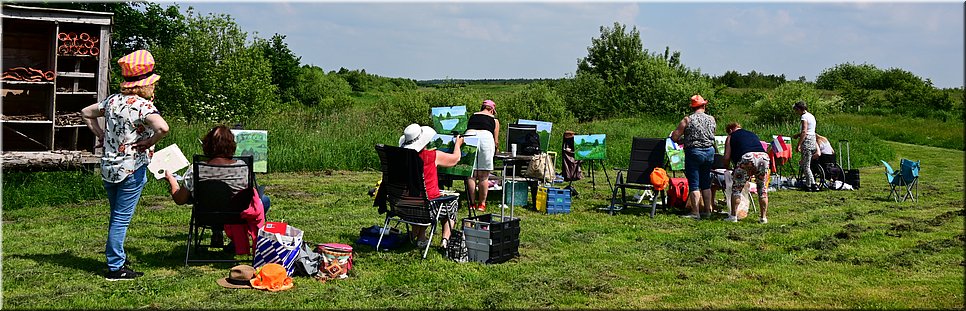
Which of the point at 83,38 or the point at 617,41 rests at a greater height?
the point at 617,41

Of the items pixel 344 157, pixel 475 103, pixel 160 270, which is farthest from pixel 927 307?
pixel 475 103

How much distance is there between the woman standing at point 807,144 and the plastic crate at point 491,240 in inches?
275

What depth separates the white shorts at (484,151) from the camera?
845 centimetres

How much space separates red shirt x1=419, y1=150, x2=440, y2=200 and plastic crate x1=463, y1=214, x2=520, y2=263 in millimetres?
377

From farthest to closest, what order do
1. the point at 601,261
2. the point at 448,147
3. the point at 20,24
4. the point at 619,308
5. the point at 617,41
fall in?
the point at 617,41 < the point at 20,24 < the point at 448,147 < the point at 601,261 < the point at 619,308

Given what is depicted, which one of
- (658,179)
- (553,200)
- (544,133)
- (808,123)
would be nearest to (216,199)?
(553,200)

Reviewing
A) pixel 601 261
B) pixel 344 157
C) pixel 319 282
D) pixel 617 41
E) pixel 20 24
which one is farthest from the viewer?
pixel 617 41

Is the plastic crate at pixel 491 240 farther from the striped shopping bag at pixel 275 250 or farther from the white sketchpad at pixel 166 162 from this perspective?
the white sketchpad at pixel 166 162

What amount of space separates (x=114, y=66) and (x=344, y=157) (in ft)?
54.7

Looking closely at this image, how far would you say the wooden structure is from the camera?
366 inches

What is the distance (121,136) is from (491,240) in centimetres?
270

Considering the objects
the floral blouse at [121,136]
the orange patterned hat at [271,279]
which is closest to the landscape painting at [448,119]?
the orange patterned hat at [271,279]

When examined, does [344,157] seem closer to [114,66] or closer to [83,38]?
[83,38]

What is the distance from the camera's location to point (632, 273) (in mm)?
5949
